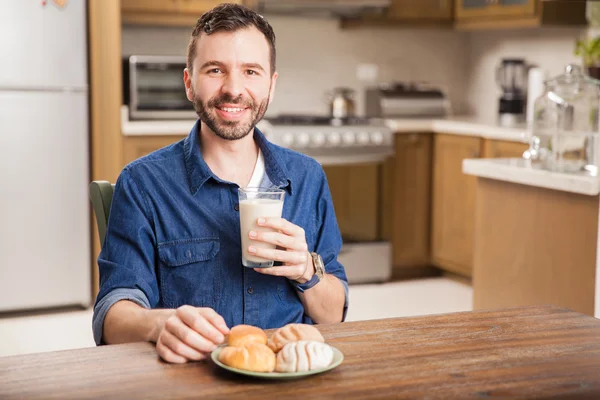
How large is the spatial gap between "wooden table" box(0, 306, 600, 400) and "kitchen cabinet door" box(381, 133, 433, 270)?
3312 mm

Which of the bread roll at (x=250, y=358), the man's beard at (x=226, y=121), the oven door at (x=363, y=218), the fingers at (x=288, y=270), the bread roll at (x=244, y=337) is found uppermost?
the man's beard at (x=226, y=121)

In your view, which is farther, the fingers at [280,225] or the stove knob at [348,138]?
the stove knob at [348,138]

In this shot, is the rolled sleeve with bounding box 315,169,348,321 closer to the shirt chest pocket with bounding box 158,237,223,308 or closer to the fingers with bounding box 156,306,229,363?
the shirt chest pocket with bounding box 158,237,223,308

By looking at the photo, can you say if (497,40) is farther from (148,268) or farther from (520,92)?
(148,268)

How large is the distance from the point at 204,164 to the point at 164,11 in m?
2.95

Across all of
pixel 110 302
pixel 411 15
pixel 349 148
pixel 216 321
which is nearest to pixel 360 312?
pixel 349 148

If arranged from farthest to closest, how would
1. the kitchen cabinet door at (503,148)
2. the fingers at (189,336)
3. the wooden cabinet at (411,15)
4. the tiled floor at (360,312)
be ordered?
1. the wooden cabinet at (411,15)
2. the kitchen cabinet door at (503,148)
3. the tiled floor at (360,312)
4. the fingers at (189,336)

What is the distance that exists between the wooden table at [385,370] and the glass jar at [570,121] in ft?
4.41

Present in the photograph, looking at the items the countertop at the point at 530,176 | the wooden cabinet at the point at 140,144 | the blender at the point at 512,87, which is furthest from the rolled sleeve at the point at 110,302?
the blender at the point at 512,87

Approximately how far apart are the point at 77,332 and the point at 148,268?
2.29 m

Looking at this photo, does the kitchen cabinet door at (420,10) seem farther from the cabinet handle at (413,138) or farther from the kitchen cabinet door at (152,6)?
the kitchen cabinet door at (152,6)

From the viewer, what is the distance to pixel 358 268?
4680 mm

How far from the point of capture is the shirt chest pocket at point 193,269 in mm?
1624

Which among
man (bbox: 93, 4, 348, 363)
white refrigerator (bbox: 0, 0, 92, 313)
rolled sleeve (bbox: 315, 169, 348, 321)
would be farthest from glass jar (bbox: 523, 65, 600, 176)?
white refrigerator (bbox: 0, 0, 92, 313)
